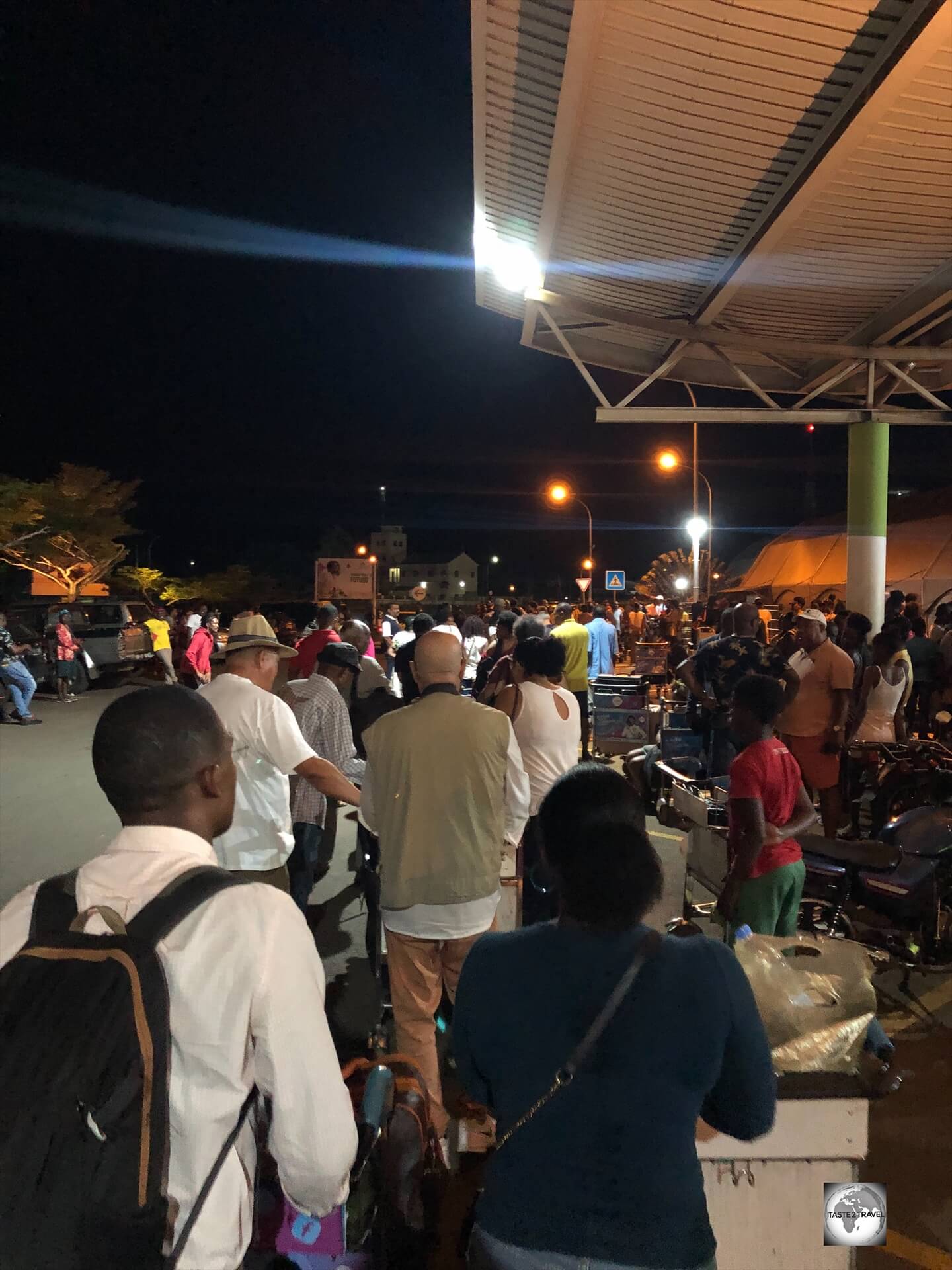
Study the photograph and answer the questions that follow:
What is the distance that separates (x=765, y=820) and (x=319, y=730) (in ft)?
8.58

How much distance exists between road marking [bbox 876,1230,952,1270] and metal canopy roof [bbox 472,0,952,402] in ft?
19.2

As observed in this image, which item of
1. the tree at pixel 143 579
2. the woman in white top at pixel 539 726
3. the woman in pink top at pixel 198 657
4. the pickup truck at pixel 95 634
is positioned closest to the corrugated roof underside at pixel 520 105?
the woman in white top at pixel 539 726

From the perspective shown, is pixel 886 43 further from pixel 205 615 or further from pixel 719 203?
pixel 205 615

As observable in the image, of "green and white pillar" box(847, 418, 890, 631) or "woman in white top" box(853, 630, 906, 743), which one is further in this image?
"green and white pillar" box(847, 418, 890, 631)

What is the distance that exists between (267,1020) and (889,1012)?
4318mm

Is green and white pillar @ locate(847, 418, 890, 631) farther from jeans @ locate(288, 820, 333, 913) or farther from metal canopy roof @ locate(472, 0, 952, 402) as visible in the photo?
jeans @ locate(288, 820, 333, 913)

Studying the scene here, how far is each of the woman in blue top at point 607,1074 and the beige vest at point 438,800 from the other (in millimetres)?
1563

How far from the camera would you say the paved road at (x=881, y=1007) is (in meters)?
3.18

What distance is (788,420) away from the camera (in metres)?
9.88

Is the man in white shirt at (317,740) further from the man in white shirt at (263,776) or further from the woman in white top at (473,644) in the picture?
the woman in white top at (473,644)

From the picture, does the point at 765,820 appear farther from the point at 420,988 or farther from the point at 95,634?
the point at 95,634

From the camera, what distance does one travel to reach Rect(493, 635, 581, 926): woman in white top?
4836 mm

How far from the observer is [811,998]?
2.52m

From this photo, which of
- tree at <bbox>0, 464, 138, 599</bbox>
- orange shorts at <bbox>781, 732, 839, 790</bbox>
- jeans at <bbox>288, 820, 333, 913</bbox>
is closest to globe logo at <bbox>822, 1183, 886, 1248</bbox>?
jeans at <bbox>288, 820, 333, 913</bbox>
